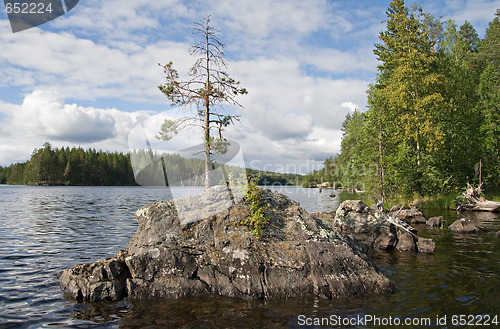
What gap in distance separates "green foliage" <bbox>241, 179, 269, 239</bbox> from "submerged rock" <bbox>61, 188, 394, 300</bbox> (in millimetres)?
209

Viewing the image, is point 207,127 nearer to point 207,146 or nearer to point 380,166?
point 207,146

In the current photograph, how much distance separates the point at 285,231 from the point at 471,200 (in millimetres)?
31060

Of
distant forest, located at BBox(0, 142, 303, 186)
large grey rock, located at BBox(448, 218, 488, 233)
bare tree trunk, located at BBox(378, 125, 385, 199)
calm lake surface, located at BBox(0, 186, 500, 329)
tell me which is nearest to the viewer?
calm lake surface, located at BBox(0, 186, 500, 329)

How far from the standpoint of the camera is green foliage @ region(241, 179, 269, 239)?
10.7 m

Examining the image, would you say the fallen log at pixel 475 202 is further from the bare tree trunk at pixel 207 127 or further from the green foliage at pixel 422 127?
the bare tree trunk at pixel 207 127

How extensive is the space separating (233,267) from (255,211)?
7.19 feet

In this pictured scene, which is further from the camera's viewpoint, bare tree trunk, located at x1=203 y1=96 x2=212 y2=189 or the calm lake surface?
bare tree trunk, located at x1=203 y1=96 x2=212 y2=189

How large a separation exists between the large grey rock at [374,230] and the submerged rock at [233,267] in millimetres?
6377

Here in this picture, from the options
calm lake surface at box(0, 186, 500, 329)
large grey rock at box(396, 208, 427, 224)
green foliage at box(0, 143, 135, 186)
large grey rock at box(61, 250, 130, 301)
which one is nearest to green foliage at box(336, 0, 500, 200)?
large grey rock at box(396, 208, 427, 224)

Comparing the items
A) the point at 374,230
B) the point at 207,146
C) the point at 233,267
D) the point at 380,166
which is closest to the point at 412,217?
the point at 380,166

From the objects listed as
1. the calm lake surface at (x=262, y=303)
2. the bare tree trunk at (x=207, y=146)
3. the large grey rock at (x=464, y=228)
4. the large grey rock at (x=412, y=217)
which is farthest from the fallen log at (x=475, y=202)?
the bare tree trunk at (x=207, y=146)

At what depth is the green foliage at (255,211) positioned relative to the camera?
10.7 metres

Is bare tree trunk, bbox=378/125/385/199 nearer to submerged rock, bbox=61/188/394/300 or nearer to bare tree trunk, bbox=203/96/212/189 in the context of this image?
submerged rock, bbox=61/188/394/300

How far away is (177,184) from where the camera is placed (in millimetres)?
13680
